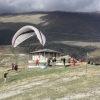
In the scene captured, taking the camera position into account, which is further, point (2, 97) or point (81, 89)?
point (2, 97)

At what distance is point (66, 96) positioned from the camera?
23938 millimetres

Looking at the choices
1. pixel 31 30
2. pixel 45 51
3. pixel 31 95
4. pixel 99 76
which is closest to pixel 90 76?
pixel 99 76

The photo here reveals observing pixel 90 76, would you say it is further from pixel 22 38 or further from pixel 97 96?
pixel 22 38

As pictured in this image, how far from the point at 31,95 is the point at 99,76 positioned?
28.3 feet

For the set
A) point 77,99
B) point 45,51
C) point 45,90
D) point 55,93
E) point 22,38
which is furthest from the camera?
point 45,51

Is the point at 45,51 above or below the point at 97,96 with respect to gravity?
above

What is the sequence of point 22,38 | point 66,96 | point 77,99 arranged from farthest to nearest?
point 22,38 < point 66,96 < point 77,99

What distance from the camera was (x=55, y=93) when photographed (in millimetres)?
25672

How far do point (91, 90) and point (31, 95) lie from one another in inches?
209

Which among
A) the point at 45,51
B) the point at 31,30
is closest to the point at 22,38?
the point at 31,30

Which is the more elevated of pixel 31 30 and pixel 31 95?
pixel 31 30

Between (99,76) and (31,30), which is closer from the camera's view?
(99,76)

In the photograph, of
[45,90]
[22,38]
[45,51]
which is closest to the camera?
[45,90]

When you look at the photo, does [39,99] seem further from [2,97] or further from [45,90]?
[2,97]
